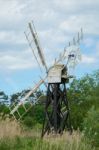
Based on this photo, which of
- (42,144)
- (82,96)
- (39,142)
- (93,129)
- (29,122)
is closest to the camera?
(42,144)

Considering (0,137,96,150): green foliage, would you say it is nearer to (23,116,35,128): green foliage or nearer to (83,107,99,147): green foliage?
(83,107,99,147): green foliage

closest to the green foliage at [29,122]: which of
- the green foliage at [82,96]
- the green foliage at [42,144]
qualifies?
the green foliage at [82,96]

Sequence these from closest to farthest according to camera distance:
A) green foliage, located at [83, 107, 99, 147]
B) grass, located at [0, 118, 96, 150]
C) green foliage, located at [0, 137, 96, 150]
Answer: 1. green foliage, located at [0, 137, 96, 150]
2. grass, located at [0, 118, 96, 150]
3. green foliage, located at [83, 107, 99, 147]

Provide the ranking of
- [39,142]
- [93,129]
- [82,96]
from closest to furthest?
1. [39,142]
2. [93,129]
3. [82,96]

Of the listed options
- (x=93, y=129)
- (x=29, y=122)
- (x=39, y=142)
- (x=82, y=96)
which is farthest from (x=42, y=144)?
(x=82, y=96)

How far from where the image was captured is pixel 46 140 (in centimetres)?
2377

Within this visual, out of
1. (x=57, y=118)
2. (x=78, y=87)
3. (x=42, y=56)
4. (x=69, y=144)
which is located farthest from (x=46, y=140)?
(x=78, y=87)

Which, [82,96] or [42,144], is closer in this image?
[42,144]

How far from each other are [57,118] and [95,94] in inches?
432

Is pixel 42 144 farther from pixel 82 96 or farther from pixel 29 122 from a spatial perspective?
pixel 82 96

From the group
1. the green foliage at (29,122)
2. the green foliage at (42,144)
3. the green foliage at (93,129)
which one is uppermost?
the green foliage at (29,122)

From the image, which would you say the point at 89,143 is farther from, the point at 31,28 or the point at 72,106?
the point at 72,106

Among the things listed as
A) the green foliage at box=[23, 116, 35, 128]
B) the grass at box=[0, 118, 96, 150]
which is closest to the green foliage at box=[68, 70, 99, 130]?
the green foliage at box=[23, 116, 35, 128]

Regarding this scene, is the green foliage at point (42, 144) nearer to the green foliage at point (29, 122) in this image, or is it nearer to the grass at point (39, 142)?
the grass at point (39, 142)
